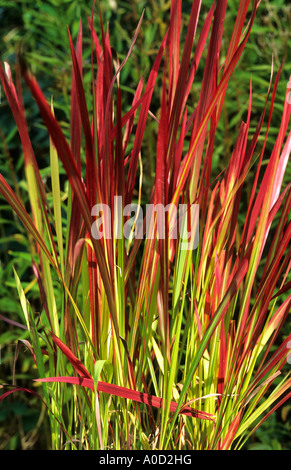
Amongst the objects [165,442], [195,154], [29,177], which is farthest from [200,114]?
[165,442]

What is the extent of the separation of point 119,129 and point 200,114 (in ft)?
0.27

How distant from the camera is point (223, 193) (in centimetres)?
48

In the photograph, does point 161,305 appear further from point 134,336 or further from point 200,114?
point 200,114

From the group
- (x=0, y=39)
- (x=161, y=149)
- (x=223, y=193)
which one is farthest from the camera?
(x=0, y=39)

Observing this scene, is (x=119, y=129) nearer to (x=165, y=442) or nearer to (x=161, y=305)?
(x=161, y=305)

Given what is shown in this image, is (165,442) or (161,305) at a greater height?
(161,305)

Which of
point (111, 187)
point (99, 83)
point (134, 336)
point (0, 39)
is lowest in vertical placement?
point (134, 336)

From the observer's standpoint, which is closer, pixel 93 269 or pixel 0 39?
pixel 93 269

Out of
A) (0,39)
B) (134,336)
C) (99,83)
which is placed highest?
(0,39)

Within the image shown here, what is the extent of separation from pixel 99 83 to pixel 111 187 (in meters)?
0.13

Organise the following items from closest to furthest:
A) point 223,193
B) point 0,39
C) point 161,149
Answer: point 161,149 → point 223,193 → point 0,39

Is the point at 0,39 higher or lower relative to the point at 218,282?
higher

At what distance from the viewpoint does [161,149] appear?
1.19 feet
